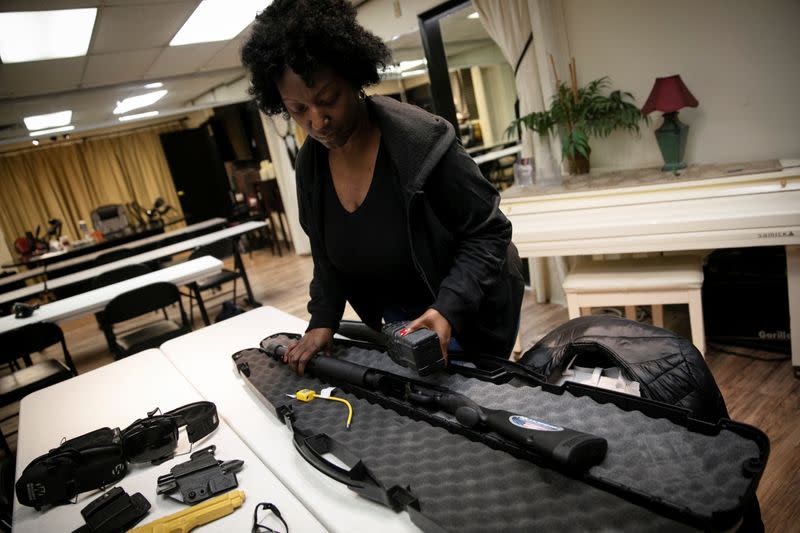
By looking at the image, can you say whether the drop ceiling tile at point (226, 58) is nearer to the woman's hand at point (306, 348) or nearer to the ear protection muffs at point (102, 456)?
the woman's hand at point (306, 348)

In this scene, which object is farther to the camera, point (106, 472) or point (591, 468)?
point (106, 472)

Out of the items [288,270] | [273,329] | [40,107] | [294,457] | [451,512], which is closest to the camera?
[451,512]

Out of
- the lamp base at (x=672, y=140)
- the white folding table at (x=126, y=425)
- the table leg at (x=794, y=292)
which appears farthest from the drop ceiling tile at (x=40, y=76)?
the table leg at (x=794, y=292)

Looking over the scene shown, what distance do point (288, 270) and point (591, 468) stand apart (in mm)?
6277

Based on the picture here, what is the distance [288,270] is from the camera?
6.78 meters

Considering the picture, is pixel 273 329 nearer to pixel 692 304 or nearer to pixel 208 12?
pixel 692 304

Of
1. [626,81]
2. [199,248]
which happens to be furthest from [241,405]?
[199,248]

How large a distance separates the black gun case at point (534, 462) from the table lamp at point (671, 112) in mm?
2224

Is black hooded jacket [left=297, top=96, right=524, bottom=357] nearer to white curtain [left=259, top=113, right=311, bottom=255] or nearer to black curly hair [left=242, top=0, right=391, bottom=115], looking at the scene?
black curly hair [left=242, top=0, right=391, bottom=115]

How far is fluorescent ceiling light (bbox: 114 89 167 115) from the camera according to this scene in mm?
7020

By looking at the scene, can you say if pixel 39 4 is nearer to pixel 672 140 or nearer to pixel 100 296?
pixel 100 296

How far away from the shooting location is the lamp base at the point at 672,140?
109 inches

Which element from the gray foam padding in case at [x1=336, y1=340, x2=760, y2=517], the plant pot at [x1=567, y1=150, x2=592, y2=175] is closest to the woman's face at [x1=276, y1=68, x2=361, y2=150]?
the gray foam padding in case at [x1=336, y1=340, x2=760, y2=517]

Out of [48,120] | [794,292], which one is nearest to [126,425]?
[794,292]
